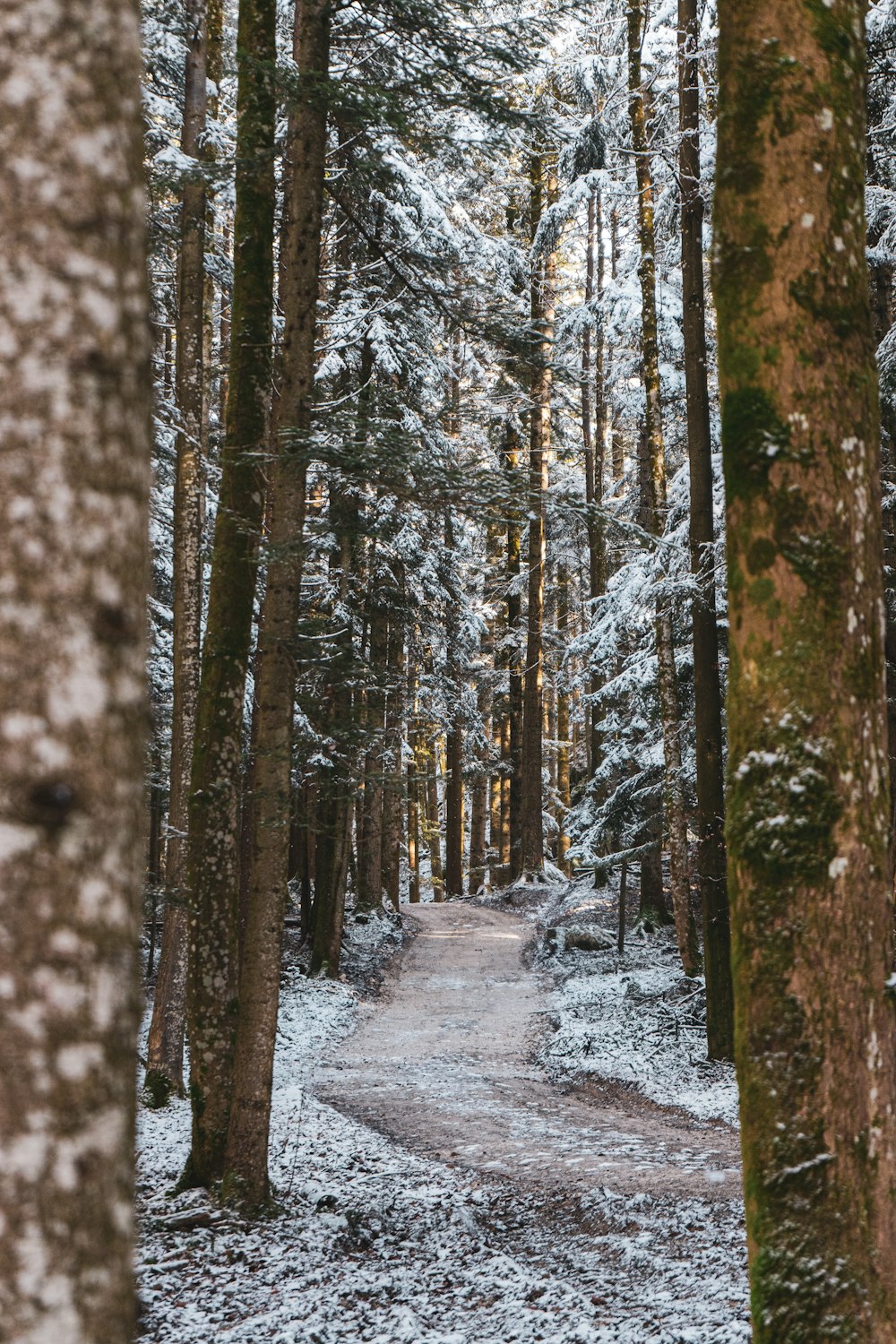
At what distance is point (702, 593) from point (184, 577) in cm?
603

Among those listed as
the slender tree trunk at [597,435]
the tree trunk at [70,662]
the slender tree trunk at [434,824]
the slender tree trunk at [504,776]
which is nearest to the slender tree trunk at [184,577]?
the tree trunk at [70,662]

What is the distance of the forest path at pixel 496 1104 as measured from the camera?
8.00 metres

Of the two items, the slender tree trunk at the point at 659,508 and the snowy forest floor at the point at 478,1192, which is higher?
the slender tree trunk at the point at 659,508

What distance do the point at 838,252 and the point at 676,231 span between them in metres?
12.6

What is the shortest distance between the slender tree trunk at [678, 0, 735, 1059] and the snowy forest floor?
4.05ft

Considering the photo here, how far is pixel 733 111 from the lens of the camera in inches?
142

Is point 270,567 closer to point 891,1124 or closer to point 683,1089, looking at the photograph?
point 891,1124

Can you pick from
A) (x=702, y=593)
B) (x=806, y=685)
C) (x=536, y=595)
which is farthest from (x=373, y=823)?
(x=806, y=685)

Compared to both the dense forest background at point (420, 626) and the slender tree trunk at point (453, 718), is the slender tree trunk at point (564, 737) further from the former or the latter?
the dense forest background at point (420, 626)

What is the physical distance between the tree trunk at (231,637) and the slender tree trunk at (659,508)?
745cm

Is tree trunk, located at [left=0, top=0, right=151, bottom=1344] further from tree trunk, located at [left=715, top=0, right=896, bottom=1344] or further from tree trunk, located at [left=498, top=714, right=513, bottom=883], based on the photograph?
tree trunk, located at [left=498, top=714, right=513, bottom=883]

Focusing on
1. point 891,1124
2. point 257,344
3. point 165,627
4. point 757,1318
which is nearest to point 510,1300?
point 757,1318

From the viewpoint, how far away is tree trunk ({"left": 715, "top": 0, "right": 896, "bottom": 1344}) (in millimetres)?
3117

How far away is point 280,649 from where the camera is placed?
735cm
